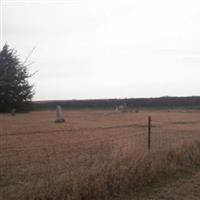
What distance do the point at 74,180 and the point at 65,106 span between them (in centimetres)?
7741

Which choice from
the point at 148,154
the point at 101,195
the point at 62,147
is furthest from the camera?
the point at 62,147

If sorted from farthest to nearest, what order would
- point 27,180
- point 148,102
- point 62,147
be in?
1. point 148,102
2. point 62,147
3. point 27,180

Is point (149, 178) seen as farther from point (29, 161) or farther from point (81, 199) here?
point (29, 161)

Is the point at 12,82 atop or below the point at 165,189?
atop

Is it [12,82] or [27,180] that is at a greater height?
[12,82]

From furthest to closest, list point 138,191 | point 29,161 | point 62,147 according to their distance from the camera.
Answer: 1. point 62,147
2. point 29,161
3. point 138,191

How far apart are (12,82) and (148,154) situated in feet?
18.3

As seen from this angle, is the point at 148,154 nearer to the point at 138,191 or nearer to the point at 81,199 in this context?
the point at 138,191

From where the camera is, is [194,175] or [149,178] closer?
[149,178]

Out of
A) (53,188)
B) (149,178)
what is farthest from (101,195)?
(149,178)

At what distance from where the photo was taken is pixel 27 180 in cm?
886

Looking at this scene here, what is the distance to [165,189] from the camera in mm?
8383

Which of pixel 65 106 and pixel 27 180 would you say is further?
pixel 65 106

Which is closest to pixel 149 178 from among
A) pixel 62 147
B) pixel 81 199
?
pixel 81 199
